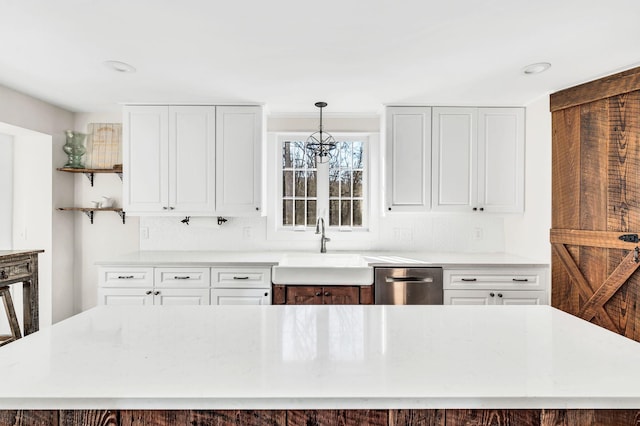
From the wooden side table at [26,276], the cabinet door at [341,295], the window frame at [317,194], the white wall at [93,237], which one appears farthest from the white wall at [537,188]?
the wooden side table at [26,276]

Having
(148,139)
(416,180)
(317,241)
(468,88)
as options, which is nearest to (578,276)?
(416,180)

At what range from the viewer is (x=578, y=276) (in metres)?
2.71

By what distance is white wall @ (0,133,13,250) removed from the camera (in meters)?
3.28

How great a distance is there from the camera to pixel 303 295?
286cm

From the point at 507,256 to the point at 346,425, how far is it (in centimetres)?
293

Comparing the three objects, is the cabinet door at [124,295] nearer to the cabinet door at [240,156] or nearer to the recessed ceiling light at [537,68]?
the cabinet door at [240,156]

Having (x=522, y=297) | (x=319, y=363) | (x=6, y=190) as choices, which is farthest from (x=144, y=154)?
(x=522, y=297)

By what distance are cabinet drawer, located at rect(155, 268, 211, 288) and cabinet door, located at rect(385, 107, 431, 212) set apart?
164 cm

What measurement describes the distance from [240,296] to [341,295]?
0.79 metres

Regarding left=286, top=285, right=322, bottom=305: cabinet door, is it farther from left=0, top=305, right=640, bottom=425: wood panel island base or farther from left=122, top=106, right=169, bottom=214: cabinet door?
left=0, top=305, right=640, bottom=425: wood panel island base

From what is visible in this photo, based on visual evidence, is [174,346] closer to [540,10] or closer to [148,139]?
[540,10]

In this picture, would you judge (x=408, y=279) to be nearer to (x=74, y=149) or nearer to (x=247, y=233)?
(x=247, y=233)

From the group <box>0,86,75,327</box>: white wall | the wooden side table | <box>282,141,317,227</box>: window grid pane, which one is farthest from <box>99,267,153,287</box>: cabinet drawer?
<box>282,141,317,227</box>: window grid pane

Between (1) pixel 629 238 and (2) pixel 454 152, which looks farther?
(2) pixel 454 152
